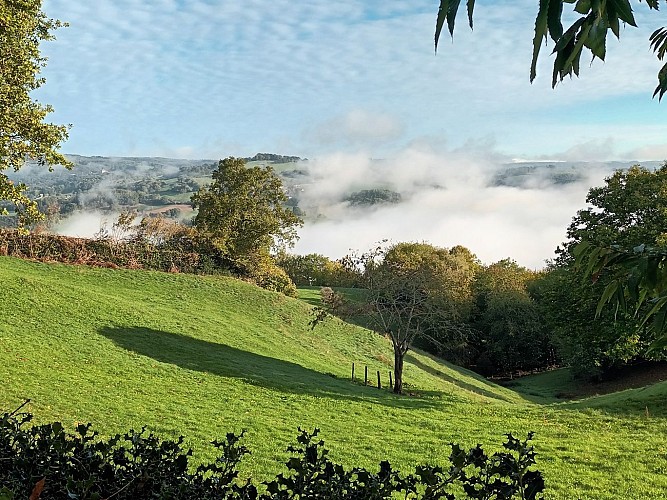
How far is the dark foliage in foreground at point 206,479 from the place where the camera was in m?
2.54

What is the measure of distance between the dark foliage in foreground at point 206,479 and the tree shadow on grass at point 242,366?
46.3 ft

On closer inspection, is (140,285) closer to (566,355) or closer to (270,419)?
(270,419)

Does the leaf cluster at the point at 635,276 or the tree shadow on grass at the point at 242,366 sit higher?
the leaf cluster at the point at 635,276

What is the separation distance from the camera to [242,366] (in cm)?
1928

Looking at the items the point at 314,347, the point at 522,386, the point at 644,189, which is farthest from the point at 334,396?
the point at 522,386

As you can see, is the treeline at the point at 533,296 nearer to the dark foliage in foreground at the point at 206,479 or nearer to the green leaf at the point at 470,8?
the dark foliage in foreground at the point at 206,479

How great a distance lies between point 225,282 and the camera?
32188 mm

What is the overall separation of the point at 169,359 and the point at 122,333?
8.06 ft

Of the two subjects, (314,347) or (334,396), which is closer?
(334,396)

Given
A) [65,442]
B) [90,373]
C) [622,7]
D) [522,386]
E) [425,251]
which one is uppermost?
[425,251]

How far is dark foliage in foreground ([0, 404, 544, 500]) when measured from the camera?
2535 millimetres

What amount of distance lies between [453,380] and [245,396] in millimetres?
18860

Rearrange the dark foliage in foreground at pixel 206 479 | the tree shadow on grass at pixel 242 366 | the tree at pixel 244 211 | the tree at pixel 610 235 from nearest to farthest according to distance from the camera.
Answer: the dark foliage in foreground at pixel 206 479, the tree shadow on grass at pixel 242 366, the tree at pixel 610 235, the tree at pixel 244 211

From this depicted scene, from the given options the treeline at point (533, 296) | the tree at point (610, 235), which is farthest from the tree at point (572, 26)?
the tree at point (610, 235)
